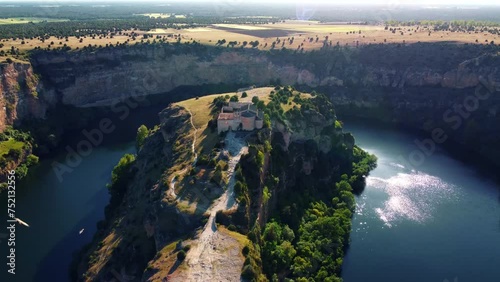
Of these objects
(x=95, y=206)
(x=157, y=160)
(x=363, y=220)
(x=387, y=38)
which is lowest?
(x=95, y=206)

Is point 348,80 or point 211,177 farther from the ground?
point 348,80

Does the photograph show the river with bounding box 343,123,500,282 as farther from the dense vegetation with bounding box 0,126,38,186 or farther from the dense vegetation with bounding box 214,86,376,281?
the dense vegetation with bounding box 0,126,38,186

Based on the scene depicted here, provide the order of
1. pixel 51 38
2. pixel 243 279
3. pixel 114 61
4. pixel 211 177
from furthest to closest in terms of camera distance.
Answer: pixel 51 38, pixel 114 61, pixel 211 177, pixel 243 279

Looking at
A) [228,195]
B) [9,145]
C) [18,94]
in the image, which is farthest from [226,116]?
[18,94]

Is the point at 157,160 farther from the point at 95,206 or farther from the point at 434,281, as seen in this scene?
the point at 434,281

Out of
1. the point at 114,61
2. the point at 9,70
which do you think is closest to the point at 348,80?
the point at 114,61
